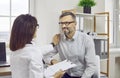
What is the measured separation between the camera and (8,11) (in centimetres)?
307

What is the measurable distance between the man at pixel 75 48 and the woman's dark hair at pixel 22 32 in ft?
2.18

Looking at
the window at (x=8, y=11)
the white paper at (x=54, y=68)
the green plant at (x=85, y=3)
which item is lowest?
the white paper at (x=54, y=68)

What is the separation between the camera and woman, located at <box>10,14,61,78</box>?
149cm

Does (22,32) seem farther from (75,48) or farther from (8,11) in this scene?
(8,11)

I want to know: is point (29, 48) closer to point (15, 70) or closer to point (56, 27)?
point (15, 70)

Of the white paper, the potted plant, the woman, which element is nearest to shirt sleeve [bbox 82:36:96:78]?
the white paper

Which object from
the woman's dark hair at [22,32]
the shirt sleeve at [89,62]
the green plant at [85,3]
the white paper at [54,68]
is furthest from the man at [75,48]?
the green plant at [85,3]

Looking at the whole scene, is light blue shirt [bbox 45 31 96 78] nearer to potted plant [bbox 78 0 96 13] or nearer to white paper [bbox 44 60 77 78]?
white paper [bbox 44 60 77 78]

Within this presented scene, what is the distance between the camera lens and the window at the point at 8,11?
300cm

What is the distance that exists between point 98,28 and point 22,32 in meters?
2.51

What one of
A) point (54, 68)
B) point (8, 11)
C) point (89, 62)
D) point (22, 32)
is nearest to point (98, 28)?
point (8, 11)

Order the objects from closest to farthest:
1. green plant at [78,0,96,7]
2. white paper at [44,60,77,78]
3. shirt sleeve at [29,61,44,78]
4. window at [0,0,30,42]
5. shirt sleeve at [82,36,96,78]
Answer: shirt sleeve at [29,61,44,78], white paper at [44,60,77,78], shirt sleeve at [82,36,96,78], window at [0,0,30,42], green plant at [78,0,96,7]

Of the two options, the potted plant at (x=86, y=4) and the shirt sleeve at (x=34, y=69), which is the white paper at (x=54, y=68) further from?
the potted plant at (x=86, y=4)

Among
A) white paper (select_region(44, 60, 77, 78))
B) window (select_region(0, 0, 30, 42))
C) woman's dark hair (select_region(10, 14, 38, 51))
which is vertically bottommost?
white paper (select_region(44, 60, 77, 78))
